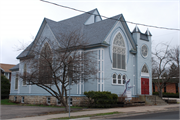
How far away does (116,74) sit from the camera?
24.0 metres

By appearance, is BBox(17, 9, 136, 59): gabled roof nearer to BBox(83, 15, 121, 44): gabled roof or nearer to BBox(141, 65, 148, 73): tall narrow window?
BBox(83, 15, 121, 44): gabled roof

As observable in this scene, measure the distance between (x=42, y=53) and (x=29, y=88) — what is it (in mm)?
12882

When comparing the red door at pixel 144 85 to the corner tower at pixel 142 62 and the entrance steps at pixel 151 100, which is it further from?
the entrance steps at pixel 151 100

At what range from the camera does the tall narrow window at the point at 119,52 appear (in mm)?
24220

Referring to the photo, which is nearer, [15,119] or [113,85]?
[15,119]

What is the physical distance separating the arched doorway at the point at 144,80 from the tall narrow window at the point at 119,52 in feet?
13.6

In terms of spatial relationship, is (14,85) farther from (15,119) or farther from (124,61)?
(15,119)

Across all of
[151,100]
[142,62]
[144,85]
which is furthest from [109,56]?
[151,100]

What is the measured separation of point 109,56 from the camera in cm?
2344

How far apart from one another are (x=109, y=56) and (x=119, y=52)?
76.3 inches

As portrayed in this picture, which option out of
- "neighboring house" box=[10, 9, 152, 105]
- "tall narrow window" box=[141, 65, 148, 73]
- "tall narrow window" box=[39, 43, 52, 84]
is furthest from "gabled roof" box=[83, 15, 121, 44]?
"tall narrow window" box=[141, 65, 148, 73]

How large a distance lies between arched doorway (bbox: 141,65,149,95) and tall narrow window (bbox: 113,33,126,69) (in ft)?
13.6

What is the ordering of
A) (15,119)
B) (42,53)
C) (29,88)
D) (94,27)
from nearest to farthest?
1. (15,119)
2. (42,53)
3. (94,27)
4. (29,88)

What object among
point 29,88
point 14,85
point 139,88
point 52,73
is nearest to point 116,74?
point 139,88
